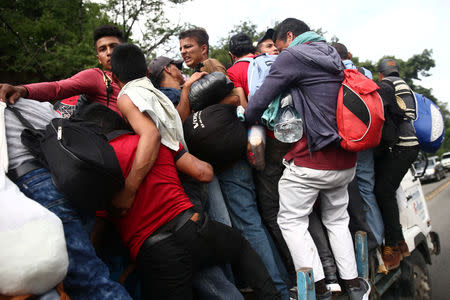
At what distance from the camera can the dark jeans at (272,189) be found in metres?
2.54

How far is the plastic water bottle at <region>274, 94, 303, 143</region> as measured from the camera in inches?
95.7

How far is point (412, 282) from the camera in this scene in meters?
3.80

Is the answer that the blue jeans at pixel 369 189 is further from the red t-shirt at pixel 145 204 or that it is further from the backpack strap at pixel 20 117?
the backpack strap at pixel 20 117

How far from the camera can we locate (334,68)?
A: 2377 mm

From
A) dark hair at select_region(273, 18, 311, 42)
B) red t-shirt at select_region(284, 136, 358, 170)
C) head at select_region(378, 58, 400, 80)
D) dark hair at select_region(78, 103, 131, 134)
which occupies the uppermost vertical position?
dark hair at select_region(273, 18, 311, 42)

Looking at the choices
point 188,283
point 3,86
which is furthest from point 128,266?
point 3,86

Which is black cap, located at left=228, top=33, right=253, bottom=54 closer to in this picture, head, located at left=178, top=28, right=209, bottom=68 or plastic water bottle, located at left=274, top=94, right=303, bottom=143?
head, located at left=178, top=28, right=209, bottom=68

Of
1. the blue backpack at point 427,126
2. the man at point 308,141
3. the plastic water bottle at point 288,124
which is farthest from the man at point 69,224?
the blue backpack at point 427,126

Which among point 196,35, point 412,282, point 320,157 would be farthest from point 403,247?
point 196,35

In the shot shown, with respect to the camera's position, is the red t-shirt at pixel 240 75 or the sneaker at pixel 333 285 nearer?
the sneaker at pixel 333 285

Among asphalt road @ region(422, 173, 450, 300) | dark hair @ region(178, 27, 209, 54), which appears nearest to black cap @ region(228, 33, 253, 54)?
dark hair @ region(178, 27, 209, 54)

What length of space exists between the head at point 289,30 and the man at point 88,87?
4.80 ft

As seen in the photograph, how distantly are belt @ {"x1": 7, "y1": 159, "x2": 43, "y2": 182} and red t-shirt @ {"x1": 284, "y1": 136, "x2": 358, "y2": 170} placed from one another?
5.50 ft

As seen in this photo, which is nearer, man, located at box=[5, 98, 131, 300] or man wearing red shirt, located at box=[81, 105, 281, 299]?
man, located at box=[5, 98, 131, 300]
